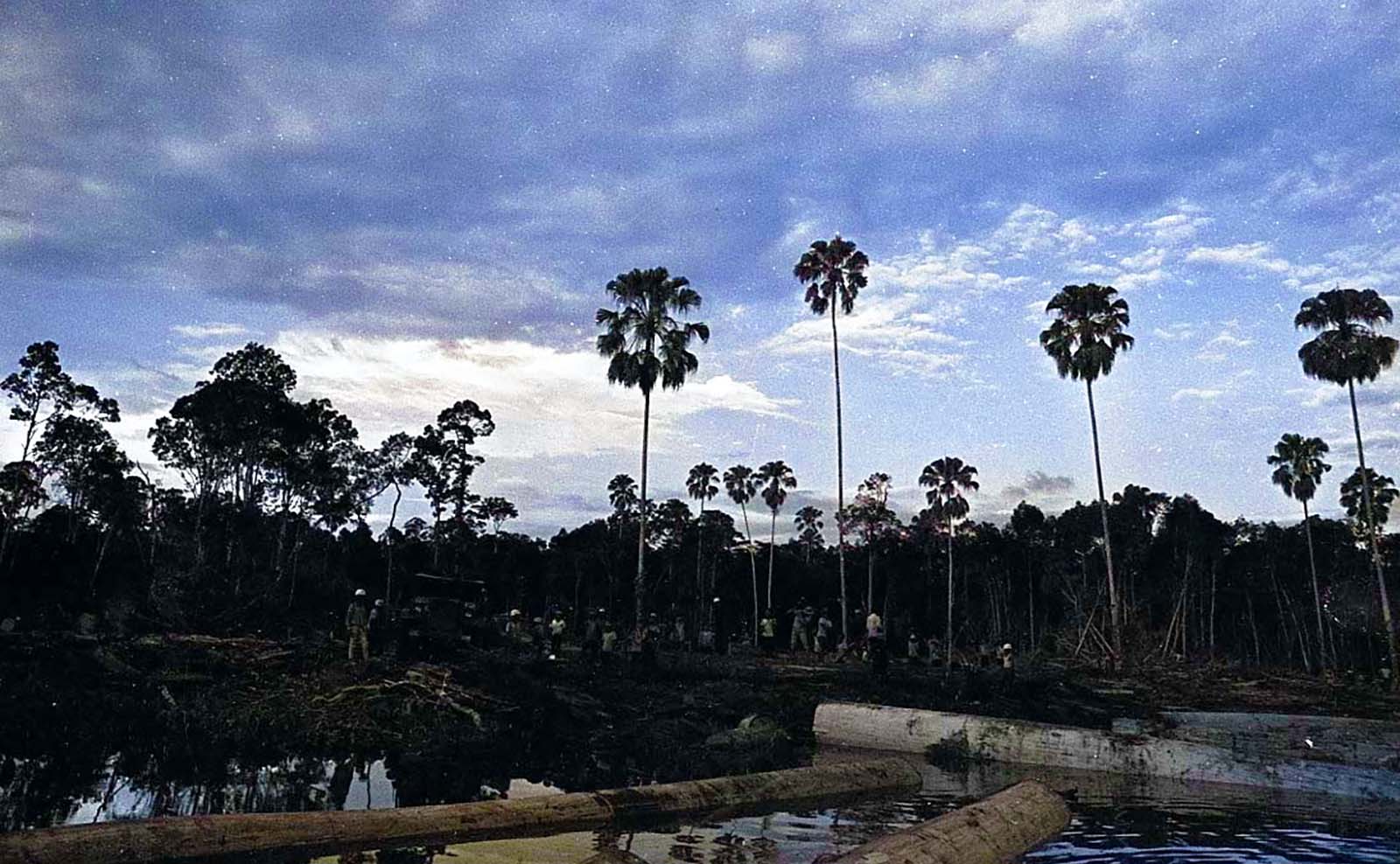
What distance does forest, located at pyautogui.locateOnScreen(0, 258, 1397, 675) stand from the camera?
39.8 m

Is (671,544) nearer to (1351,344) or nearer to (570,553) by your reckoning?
(570,553)

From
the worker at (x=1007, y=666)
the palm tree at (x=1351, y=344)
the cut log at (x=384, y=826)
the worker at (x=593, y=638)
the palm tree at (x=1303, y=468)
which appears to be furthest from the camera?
the palm tree at (x=1303, y=468)

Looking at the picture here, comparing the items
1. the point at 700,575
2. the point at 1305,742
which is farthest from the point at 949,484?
the point at 1305,742

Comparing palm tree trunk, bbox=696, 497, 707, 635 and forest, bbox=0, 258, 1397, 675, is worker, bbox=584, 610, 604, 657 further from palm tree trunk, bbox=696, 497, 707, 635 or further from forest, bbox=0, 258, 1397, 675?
palm tree trunk, bbox=696, 497, 707, 635

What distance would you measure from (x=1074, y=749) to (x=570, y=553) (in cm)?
6169

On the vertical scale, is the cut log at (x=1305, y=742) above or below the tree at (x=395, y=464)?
below

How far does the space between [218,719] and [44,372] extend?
42.3m

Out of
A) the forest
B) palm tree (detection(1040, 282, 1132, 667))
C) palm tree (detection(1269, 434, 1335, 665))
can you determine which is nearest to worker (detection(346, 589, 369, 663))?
the forest

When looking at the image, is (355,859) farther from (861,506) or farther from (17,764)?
(861,506)

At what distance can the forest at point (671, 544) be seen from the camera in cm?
3981

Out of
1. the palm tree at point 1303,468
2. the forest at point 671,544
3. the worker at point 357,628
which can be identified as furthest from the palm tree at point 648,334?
the palm tree at point 1303,468

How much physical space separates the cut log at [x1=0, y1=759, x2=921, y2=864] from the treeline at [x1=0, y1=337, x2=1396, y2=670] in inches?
682

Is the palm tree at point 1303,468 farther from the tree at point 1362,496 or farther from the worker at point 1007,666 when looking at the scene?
the worker at point 1007,666

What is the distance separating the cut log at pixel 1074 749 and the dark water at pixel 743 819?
47 cm
